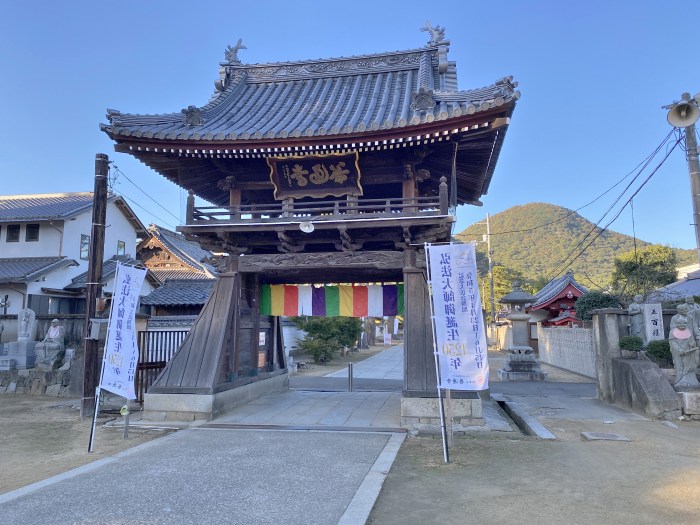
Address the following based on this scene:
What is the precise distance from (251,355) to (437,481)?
7389mm

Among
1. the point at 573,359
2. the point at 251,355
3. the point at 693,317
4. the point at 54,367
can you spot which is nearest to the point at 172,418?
the point at 251,355

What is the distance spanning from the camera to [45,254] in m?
23.8

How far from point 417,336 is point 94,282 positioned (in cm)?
760

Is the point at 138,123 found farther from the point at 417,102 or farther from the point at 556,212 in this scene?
the point at 556,212

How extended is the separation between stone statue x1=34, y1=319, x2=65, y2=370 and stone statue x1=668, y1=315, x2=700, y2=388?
728 inches

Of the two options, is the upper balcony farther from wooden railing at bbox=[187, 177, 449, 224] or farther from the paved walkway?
the paved walkway

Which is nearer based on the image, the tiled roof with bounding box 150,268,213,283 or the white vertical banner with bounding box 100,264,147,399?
the white vertical banner with bounding box 100,264,147,399

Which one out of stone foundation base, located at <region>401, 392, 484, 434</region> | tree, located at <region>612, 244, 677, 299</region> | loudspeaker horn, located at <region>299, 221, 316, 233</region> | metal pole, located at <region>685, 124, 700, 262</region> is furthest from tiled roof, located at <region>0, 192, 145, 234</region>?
tree, located at <region>612, 244, 677, 299</region>

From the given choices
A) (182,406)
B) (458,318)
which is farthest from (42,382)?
(458,318)

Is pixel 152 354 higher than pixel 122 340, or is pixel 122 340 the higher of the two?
pixel 122 340

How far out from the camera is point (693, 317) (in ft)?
33.9

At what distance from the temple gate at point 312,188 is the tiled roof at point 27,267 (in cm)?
1352

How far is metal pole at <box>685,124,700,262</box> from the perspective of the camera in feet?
34.3

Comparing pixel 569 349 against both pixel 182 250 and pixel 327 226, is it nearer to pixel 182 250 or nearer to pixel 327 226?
pixel 327 226
